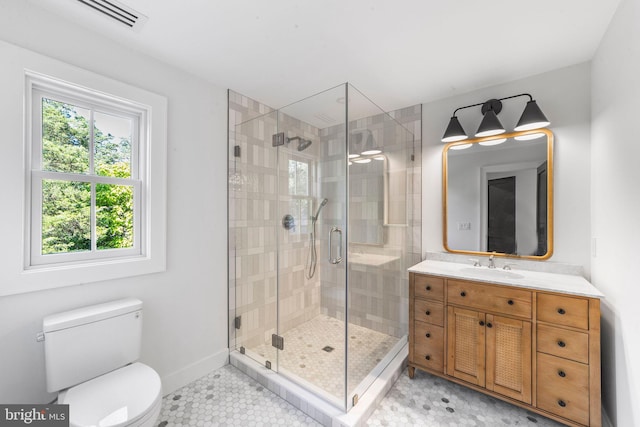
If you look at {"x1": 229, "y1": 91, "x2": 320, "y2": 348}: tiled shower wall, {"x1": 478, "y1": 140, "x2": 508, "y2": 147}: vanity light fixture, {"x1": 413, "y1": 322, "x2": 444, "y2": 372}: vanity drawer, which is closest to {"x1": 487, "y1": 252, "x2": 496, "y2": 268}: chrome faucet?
{"x1": 413, "y1": 322, "x2": 444, "y2": 372}: vanity drawer

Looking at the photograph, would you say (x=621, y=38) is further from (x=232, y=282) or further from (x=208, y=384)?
(x=208, y=384)

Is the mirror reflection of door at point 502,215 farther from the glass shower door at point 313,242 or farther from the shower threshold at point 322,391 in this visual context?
the glass shower door at point 313,242

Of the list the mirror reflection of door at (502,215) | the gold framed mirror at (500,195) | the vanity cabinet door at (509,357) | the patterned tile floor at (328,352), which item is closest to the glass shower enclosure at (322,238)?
the patterned tile floor at (328,352)

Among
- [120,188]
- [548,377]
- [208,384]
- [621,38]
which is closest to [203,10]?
[120,188]

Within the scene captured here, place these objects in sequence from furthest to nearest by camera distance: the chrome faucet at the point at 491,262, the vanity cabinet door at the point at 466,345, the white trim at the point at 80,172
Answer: the chrome faucet at the point at 491,262
the vanity cabinet door at the point at 466,345
the white trim at the point at 80,172

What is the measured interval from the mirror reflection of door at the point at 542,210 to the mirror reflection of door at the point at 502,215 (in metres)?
0.15

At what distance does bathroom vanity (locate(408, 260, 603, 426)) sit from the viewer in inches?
58.9

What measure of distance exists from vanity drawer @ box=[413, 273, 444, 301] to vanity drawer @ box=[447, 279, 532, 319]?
0.19 feet

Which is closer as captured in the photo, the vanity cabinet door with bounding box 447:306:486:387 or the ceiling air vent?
the ceiling air vent

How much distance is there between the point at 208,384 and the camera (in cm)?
204

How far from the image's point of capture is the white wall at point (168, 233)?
135cm

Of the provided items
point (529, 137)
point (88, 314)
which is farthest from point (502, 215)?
point (88, 314)

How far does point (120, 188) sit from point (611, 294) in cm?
314

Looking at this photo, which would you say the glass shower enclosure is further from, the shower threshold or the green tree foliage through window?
the green tree foliage through window
